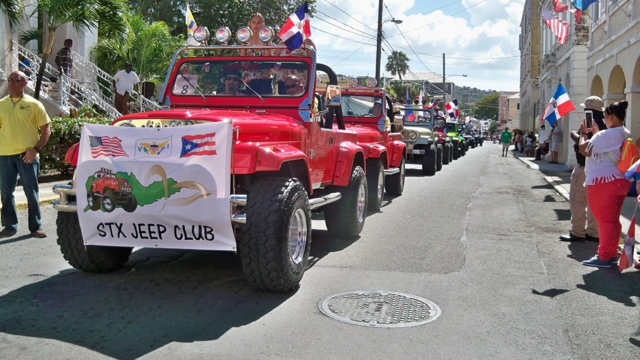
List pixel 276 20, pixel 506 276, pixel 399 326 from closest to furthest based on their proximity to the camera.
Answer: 1. pixel 399 326
2. pixel 506 276
3. pixel 276 20

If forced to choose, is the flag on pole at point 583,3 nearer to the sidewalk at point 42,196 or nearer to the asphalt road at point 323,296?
the asphalt road at point 323,296

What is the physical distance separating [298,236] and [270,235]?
2.24 feet

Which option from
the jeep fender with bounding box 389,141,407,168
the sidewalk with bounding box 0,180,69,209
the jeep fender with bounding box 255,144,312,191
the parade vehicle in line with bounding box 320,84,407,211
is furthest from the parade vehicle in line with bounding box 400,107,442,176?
the jeep fender with bounding box 255,144,312,191

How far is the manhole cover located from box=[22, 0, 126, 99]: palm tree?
1093 cm

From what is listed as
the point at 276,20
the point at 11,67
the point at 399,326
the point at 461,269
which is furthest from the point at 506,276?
the point at 276,20

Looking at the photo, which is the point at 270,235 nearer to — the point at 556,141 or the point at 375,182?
the point at 375,182

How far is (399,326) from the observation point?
4719mm

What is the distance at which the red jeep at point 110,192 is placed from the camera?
508cm

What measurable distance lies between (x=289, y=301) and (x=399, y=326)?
101cm

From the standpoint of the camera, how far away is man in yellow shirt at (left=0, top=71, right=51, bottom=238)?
7.20 meters

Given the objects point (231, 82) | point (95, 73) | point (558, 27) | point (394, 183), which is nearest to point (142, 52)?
point (95, 73)

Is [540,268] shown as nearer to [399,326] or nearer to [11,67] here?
[399,326]

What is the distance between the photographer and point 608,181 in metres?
6.79

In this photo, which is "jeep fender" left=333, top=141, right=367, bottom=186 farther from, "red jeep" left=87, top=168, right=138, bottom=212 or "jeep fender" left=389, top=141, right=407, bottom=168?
"jeep fender" left=389, top=141, right=407, bottom=168
